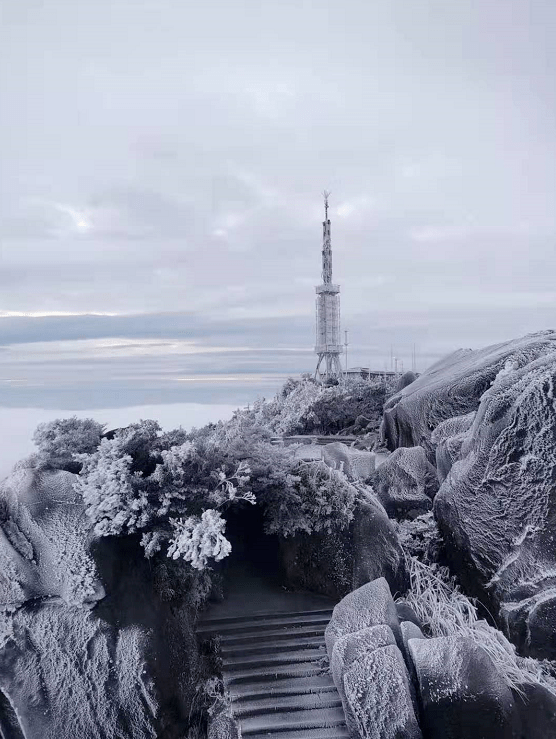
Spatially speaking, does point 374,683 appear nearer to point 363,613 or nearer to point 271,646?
point 363,613

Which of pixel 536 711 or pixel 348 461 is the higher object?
pixel 348 461

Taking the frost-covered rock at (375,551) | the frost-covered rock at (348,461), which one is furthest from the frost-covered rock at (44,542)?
the frost-covered rock at (348,461)

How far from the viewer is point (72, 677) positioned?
19.8ft

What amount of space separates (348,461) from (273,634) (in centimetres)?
288

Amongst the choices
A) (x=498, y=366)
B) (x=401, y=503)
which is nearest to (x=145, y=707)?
(x=401, y=503)

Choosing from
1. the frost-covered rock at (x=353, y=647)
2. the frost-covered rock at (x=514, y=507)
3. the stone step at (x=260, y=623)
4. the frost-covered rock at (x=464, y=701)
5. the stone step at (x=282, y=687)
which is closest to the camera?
the frost-covered rock at (x=464, y=701)

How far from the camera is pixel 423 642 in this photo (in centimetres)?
593

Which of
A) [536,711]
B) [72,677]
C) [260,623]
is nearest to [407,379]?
[260,623]

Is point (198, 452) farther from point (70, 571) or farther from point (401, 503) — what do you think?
point (401, 503)

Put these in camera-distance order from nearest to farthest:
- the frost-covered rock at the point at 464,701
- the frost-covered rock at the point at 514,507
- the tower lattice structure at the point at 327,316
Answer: the frost-covered rock at the point at 464,701 < the frost-covered rock at the point at 514,507 < the tower lattice structure at the point at 327,316

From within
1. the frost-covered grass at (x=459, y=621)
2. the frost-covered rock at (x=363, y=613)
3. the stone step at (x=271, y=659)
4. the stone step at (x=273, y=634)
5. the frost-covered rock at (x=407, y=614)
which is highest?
the frost-covered rock at (x=363, y=613)

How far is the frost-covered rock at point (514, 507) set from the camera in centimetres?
671

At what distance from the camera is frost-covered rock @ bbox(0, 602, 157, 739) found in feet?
19.5

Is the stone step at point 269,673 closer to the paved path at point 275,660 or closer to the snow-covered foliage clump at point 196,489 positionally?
the paved path at point 275,660
